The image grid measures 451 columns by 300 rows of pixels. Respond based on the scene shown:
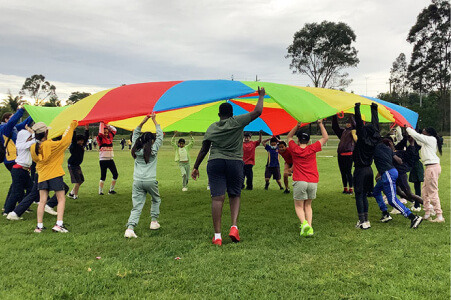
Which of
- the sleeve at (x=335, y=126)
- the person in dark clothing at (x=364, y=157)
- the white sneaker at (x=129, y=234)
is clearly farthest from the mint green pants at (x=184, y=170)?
the person in dark clothing at (x=364, y=157)

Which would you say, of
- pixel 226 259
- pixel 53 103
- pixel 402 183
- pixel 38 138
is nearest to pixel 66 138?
pixel 38 138

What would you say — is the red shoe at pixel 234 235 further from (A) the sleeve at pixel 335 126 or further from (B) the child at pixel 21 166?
(B) the child at pixel 21 166

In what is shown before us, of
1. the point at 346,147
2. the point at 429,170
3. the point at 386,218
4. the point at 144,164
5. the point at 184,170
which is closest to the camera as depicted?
the point at 144,164

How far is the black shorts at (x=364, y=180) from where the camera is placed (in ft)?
15.3

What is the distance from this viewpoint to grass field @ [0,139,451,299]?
109 inches

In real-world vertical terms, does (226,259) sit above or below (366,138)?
below

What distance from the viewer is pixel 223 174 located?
3996 millimetres

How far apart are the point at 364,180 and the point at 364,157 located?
0.33m

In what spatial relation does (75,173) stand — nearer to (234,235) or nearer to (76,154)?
(76,154)

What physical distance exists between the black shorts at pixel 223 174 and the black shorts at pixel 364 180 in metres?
1.86

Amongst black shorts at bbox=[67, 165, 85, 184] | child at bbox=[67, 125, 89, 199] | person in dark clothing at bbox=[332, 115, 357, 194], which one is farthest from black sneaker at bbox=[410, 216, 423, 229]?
black shorts at bbox=[67, 165, 85, 184]

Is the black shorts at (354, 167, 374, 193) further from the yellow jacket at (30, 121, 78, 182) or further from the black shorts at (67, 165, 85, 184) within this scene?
the black shorts at (67, 165, 85, 184)

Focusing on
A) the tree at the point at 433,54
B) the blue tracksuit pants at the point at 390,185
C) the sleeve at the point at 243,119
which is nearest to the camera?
the sleeve at the point at 243,119

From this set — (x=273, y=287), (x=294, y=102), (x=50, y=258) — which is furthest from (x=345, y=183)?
(x=50, y=258)
